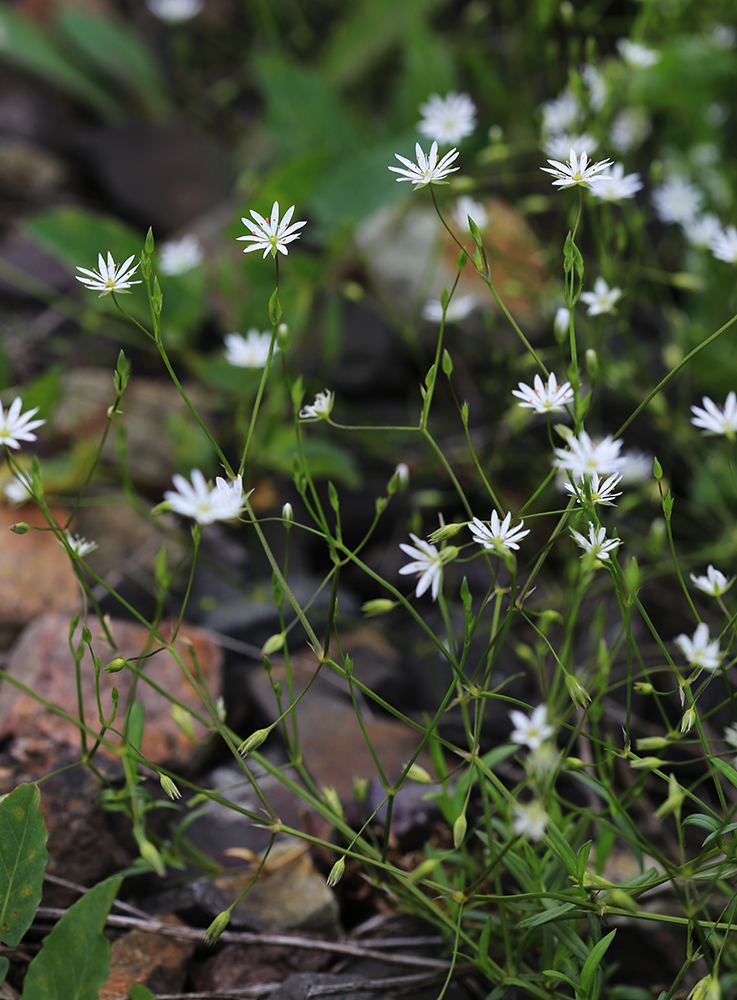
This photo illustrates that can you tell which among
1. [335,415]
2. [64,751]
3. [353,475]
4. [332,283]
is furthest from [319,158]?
[64,751]

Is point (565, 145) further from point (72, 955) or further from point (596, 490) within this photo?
point (72, 955)

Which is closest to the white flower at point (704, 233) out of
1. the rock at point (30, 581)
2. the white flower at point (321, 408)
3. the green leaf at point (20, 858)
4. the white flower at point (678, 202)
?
the white flower at point (678, 202)

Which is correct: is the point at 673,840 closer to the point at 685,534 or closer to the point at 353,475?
the point at 685,534

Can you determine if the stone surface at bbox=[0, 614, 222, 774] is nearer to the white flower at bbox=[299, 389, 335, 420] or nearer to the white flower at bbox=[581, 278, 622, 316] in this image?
the white flower at bbox=[299, 389, 335, 420]

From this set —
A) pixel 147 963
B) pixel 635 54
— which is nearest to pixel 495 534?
pixel 147 963

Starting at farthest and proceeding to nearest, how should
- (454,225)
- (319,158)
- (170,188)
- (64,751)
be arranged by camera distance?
1. (170,188)
2. (454,225)
3. (319,158)
4. (64,751)

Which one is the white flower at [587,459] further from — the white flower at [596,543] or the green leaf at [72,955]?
the green leaf at [72,955]
